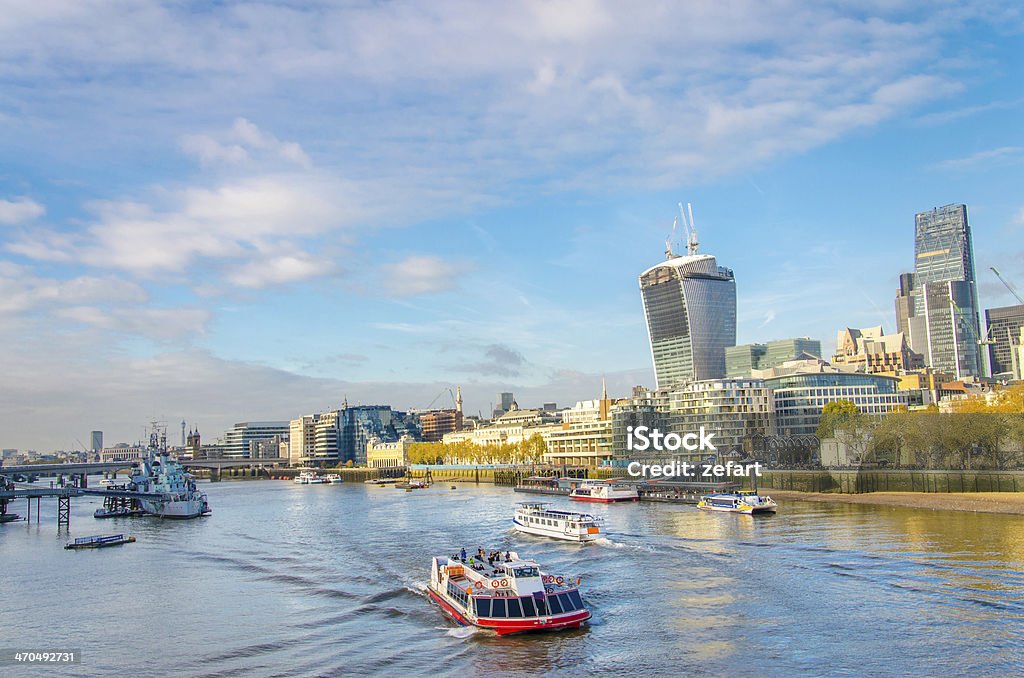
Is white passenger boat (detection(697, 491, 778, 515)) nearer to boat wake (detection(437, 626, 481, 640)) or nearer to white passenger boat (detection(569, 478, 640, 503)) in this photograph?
white passenger boat (detection(569, 478, 640, 503))

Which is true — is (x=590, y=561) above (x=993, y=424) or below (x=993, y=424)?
below

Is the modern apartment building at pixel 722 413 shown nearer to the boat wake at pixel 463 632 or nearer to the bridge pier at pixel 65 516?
the bridge pier at pixel 65 516

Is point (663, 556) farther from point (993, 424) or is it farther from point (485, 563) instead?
point (993, 424)

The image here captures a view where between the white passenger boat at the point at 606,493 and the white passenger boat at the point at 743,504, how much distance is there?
24.0 metres

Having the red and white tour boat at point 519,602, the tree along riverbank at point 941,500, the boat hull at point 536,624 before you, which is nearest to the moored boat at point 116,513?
the red and white tour boat at point 519,602

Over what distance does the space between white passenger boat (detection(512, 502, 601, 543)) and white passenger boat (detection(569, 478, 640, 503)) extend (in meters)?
37.8

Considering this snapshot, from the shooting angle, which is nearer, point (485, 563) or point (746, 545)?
point (485, 563)

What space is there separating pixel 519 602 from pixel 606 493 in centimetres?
8708

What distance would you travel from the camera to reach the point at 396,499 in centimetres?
16912

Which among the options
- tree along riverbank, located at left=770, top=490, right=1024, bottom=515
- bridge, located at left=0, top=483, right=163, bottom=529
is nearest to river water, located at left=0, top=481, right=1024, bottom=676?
tree along riverbank, located at left=770, top=490, right=1024, bottom=515

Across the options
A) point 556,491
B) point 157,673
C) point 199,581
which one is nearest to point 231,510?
point 556,491

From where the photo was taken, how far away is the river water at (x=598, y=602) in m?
42.2

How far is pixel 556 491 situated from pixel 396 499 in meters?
34.0

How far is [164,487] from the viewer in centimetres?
13888
